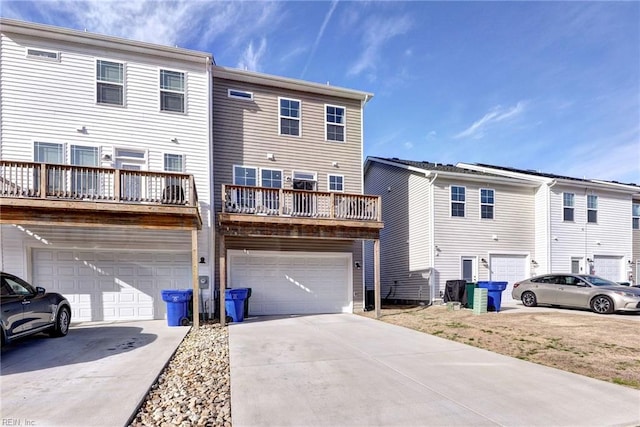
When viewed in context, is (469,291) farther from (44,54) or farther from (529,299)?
(44,54)

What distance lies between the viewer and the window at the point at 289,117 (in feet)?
A: 41.3

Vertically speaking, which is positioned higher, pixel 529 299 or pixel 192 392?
pixel 192 392

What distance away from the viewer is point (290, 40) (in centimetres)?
1165

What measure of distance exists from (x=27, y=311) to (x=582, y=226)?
20175 millimetres

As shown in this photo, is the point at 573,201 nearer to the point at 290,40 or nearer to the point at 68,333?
the point at 290,40

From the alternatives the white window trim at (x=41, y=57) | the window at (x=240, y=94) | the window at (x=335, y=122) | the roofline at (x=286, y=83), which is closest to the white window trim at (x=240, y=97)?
the window at (x=240, y=94)

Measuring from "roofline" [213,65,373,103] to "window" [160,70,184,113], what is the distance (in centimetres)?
125

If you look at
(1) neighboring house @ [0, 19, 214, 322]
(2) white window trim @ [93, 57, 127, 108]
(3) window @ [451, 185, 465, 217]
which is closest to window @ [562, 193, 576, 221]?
(3) window @ [451, 185, 465, 217]

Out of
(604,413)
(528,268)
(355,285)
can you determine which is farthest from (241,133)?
(528,268)

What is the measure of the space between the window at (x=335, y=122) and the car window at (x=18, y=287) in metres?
9.63

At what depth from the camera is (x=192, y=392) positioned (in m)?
4.46

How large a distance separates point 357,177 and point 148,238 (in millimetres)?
7369

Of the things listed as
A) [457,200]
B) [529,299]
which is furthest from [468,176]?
[529,299]

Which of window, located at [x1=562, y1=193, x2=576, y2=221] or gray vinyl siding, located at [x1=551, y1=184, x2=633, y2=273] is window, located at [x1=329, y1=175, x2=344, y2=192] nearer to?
gray vinyl siding, located at [x1=551, y1=184, x2=633, y2=273]
